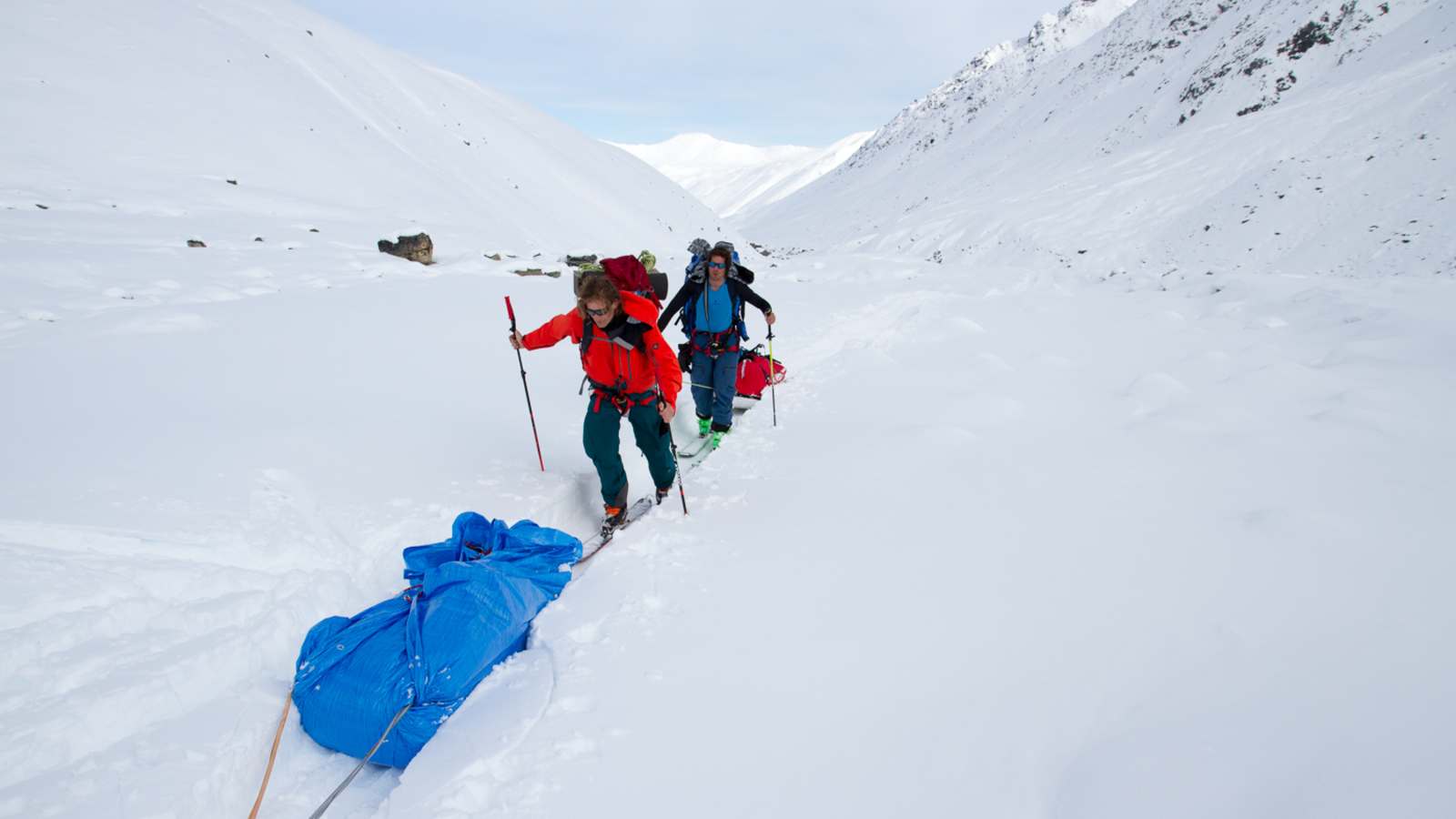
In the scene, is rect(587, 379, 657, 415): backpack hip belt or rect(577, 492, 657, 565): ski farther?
rect(587, 379, 657, 415): backpack hip belt

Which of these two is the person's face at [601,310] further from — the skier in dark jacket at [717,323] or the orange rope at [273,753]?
the orange rope at [273,753]

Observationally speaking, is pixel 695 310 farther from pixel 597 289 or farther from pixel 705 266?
pixel 597 289

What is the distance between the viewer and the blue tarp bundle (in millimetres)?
2662

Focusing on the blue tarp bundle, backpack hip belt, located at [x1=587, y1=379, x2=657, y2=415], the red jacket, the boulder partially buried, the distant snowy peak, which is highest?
the distant snowy peak

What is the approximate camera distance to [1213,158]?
91.1ft

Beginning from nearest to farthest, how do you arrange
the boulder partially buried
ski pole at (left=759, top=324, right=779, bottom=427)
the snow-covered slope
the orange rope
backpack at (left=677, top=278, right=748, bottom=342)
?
1. the orange rope
2. backpack at (left=677, top=278, right=748, bottom=342)
3. ski pole at (left=759, top=324, right=779, bottom=427)
4. the snow-covered slope
5. the boulder partially buried

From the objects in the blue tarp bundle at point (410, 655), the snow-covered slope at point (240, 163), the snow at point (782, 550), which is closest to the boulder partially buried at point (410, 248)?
the snow-covered slope at point (240, 163)

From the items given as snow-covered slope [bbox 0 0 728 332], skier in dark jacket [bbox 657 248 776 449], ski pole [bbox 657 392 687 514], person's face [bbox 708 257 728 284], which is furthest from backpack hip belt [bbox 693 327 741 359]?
snow-covered slope [bbox 0 0 728 332]

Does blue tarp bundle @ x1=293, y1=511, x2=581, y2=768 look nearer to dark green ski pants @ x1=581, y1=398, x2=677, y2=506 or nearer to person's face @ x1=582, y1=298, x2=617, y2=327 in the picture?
dark green ski pants @ x1=581, y1=398, x2=677, y2=506

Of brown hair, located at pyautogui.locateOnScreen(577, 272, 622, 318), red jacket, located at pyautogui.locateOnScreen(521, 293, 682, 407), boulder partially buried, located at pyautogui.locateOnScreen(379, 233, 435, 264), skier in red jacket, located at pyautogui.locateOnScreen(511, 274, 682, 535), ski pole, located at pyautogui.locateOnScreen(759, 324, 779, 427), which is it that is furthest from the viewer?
boulder partially buried, located at pyautogui.locateOnScreen(379, 233, 435, 264)

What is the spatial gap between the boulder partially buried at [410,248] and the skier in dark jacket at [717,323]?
8.66m

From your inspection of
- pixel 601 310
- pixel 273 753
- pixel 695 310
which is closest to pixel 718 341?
pixel 695 310

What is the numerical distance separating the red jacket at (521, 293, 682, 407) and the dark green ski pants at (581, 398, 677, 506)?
201 millimetres

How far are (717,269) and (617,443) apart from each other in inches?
87.1
